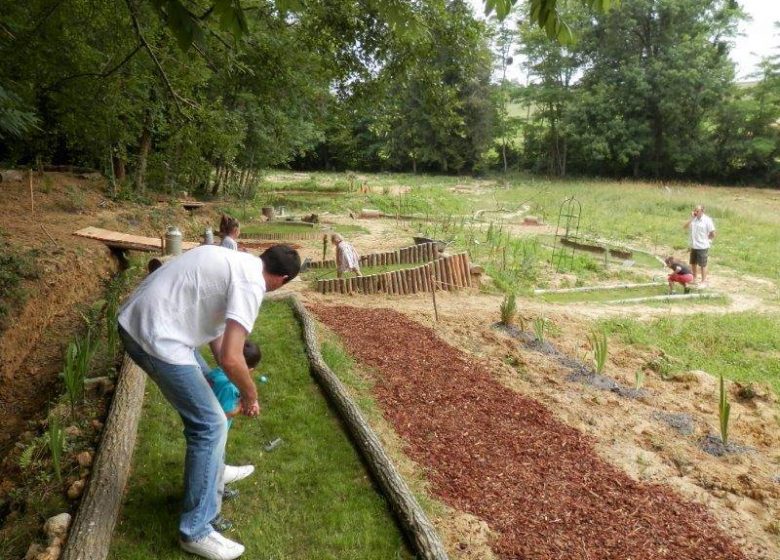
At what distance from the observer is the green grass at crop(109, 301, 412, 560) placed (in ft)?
10.8

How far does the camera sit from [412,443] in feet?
15.3

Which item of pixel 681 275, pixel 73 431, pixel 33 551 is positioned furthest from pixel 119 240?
pixel 681 275

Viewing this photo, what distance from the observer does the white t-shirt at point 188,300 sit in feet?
8.71

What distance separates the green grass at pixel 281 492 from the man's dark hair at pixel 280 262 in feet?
5.52

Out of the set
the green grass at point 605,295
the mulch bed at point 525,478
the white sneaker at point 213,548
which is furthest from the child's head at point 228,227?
the green grass at point 605,295

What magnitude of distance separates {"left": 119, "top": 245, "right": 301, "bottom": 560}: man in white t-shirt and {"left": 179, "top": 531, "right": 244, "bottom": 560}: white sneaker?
1.41ft

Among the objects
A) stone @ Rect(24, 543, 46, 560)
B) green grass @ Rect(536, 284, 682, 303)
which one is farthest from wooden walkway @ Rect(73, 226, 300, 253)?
stone @ Rect(24, 543, 46, 560)

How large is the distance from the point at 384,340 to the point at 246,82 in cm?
728

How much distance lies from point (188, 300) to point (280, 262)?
475mm

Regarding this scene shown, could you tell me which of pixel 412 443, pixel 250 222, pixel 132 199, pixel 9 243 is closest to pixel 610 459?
pixel 412 443

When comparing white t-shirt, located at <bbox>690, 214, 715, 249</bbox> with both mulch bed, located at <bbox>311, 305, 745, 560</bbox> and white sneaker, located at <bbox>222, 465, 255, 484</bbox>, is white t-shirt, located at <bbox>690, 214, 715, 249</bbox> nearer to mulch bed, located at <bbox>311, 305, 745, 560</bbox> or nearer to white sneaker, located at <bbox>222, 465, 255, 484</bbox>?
mulch bed, located at <bbox>311, 305, 745, 560</bbox>

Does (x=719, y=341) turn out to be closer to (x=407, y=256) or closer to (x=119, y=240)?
(x=407, y=256)

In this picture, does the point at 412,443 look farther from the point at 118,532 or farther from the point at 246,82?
the point at 246,82

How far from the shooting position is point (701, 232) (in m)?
11.8
